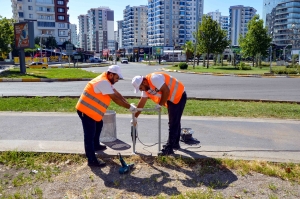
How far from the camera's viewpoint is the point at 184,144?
5242 millimetres

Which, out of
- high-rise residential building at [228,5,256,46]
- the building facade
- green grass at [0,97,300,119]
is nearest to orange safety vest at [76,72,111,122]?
green grass at [0,97,300,119]

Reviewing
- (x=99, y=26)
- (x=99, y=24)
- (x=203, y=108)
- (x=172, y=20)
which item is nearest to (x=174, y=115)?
(x=203, y=108)

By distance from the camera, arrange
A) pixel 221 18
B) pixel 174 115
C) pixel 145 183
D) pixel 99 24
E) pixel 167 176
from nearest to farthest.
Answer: pixel 145 183
pixel 167 176
pixel 174 115
pixel 99 24
pixel 221 18

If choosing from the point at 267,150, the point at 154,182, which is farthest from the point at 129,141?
the point at 267,150

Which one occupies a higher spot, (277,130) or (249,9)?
(249,9)

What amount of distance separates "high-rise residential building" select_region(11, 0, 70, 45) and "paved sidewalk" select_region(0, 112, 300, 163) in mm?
77148

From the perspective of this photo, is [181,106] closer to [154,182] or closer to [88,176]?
[154,182]

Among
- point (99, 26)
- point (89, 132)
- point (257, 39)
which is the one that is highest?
point (99, 26)

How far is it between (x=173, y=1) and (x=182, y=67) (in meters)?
95.1

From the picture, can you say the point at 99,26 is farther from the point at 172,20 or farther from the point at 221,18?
the point at 221,18

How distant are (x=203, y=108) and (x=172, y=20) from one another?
4697 inches

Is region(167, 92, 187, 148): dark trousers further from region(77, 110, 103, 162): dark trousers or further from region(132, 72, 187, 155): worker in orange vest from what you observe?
region(77, 110, 103, 162): dark trousers

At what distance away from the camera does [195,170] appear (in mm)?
4172

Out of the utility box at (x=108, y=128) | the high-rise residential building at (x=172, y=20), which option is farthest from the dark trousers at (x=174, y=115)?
the high-rise residential building at (x=172, y=20)
